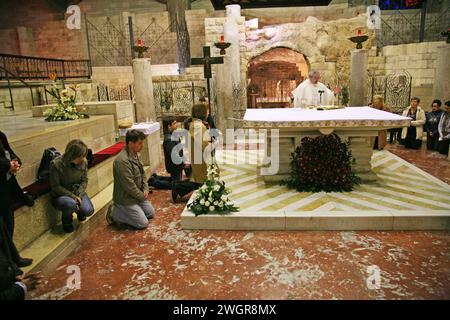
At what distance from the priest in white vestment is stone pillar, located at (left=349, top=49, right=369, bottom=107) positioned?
7.57 feet

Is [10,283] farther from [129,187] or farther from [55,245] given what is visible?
[129,187]

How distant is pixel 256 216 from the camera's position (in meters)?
4.67

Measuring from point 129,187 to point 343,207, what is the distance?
9.88 feet

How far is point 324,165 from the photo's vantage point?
A: 5.58 metres

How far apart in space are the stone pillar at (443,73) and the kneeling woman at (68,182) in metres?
9.32

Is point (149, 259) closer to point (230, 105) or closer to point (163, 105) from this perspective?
point (230, 105)

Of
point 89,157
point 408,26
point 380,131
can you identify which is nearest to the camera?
point 89,157

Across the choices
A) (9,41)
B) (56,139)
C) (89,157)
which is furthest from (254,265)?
(9,41)

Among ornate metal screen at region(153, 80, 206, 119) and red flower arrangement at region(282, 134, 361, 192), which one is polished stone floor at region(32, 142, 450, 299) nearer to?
red flower arrangement at region(282, 134, 361, 192)

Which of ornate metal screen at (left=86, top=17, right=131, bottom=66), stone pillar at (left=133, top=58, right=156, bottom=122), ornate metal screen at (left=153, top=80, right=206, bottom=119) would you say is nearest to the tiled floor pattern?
stone pillar at (left=133, top=58, right=156, bottom=122)

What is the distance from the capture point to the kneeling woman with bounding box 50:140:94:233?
4.29m

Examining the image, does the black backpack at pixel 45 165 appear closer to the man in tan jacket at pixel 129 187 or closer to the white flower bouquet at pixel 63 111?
the man in tan jacket at pixel 129 187

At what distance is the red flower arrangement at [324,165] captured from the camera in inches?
219
